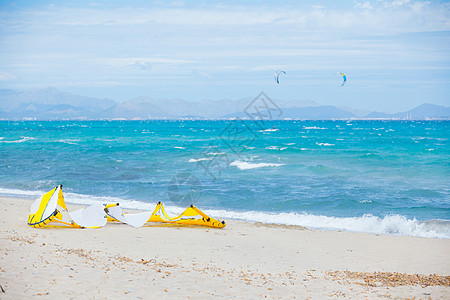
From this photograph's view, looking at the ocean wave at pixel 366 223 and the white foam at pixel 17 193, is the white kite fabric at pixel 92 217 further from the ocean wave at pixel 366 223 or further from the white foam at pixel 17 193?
the white foam at pixel 17 193

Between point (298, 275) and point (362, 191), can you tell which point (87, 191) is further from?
point (298, 275)

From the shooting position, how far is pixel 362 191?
1923 centimetres

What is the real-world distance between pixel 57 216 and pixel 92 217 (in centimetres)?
84

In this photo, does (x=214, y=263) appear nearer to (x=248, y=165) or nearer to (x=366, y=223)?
(x=366, y=223)

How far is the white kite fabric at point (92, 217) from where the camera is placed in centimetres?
1091

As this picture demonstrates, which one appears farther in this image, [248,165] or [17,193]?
[248,165]

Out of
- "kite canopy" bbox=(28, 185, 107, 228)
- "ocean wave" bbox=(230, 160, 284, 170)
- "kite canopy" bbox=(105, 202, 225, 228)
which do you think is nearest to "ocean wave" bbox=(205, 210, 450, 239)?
"kite canopy" bbox=(105, 202, 225, 228)

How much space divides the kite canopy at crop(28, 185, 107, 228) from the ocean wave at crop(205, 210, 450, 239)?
182 inches

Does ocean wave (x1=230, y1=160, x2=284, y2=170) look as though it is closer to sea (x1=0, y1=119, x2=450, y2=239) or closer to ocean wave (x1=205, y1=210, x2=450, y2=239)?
sea (x1=0, y1=119, x2=450, y2=239)

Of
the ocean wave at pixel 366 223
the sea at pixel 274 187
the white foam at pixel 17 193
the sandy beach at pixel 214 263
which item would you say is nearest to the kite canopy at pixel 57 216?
the sandy beach at pixel 214 263

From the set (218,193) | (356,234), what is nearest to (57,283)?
(356,234)

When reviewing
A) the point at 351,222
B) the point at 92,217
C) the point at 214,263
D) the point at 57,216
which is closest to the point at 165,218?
the point at 92,217

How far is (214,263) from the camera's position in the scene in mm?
8289

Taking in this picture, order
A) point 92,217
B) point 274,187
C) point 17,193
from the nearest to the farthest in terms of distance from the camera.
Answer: point 92,217 → point 17,193 → point 274,187
